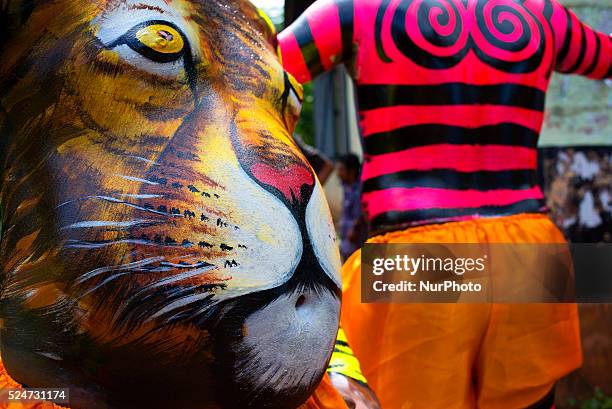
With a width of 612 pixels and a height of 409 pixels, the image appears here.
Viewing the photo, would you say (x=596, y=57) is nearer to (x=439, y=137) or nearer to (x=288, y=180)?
(x=439, y=137)

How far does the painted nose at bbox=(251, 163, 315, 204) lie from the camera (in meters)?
0.78

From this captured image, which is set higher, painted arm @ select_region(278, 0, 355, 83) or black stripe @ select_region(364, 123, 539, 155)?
painted arm @ select_region(278, 0, 355, 83)

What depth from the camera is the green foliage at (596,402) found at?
2.41 m

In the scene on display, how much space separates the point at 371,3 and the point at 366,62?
118 mm

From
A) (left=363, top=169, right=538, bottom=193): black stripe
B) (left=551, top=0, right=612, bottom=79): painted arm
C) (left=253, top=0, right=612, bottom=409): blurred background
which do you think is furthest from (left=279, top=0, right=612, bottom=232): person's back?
(left=253, top=0, right=612, bottom=409): blurred background

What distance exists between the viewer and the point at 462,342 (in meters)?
1.37

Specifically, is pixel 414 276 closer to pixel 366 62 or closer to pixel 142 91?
pixel 366 62

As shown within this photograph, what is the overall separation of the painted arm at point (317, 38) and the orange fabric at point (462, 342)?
0.37 meters

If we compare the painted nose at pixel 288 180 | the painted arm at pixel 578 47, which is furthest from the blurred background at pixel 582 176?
the painted nose at pixel 288 180

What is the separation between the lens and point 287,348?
0.75 metres

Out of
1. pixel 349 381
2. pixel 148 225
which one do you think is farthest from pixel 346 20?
pixel 148 225

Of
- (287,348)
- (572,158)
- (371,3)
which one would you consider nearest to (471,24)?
(371,3)

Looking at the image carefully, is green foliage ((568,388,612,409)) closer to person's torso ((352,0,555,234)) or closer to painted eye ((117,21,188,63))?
person's torso ((352,0,555,234))

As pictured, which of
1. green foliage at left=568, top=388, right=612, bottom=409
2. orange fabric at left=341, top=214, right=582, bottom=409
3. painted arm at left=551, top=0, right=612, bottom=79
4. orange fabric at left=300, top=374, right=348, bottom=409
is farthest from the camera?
green foliage at left=568, top=388, right=612, bottom=409
